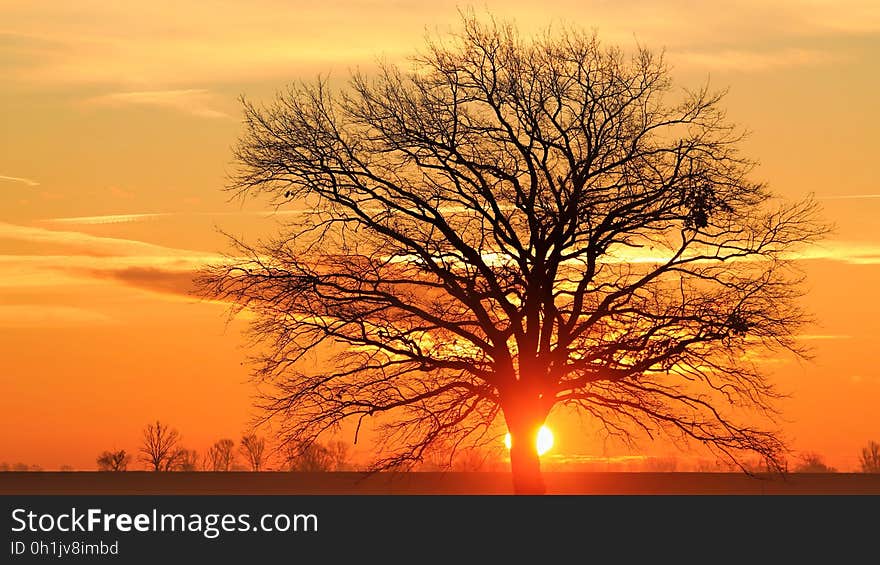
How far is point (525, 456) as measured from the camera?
35.7 metres

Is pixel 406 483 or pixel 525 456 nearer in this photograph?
pixel 525 456

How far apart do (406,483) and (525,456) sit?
10.6 metres

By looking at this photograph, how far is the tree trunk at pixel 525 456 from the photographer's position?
35.7m

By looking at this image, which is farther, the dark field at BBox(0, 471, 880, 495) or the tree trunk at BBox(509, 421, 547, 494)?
the dark field at BBox(0, 471, 880, 495)

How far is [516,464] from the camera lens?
3575 cm

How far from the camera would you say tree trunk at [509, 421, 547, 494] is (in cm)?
3566

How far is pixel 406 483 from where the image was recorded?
149 feet

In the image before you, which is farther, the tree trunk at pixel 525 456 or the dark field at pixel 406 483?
the dark field at pixel 406 483

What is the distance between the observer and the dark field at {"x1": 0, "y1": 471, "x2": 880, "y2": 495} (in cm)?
4450

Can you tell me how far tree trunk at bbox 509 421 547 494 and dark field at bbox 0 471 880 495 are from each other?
7.81 metres

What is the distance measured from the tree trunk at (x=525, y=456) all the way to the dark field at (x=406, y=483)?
308 inches
